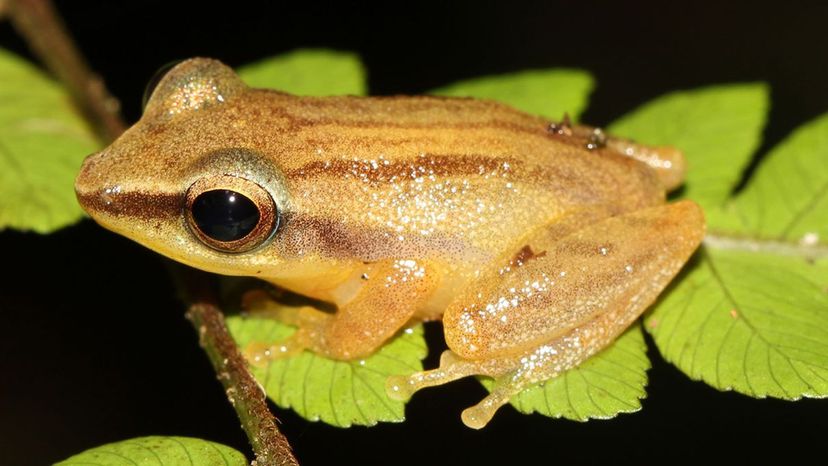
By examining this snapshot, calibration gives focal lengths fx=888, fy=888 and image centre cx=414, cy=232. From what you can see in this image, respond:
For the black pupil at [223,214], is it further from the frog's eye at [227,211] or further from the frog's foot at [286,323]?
the frog's foot at [286,323]

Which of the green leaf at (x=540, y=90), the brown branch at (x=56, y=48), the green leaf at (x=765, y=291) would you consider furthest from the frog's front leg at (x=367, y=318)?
the brown branch at (x=56, y=48)

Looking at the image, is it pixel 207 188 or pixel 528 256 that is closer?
pixel 207 188

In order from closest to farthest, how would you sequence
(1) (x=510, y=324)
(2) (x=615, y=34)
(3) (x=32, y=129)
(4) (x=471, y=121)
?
(1) (x=510, y=324) → (4) (x=471, y=121) → (3) (x=32, y=129) → (2) (x=615, y=34)

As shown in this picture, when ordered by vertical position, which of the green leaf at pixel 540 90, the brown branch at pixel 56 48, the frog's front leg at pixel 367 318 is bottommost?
the frog's front leg at pixel 367 318

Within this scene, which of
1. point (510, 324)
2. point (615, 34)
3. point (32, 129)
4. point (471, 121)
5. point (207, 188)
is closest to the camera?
point (207, 188)

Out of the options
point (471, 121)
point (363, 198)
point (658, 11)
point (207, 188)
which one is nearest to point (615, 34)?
point (658, 11)

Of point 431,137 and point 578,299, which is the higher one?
point 431,137

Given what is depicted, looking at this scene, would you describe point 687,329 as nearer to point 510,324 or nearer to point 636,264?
point 636,264

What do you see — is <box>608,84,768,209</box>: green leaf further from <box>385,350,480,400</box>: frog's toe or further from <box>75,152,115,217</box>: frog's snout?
<box>75,152,115,217</box>: frog's snout
